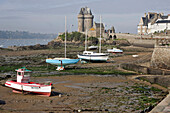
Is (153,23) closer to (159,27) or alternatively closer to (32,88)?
(159,27)

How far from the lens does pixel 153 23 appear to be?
96.3 m

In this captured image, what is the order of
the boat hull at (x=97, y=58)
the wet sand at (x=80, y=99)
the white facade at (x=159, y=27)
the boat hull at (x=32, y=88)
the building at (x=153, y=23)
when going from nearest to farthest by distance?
1. the wet sand at (x=80, y=99)
2. the boat hull at (x=32, y=88)
3. the boat hull at (x=97, y=58)
4. the white facade at (x=159, y=27)
5. the building at (x=153, y=23)

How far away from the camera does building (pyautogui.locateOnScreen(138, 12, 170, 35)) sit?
89.5 m

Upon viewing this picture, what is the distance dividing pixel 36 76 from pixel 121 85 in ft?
27.8

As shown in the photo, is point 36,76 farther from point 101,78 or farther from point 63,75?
point 101,78

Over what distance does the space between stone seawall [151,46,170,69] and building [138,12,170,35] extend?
5906 centimetres

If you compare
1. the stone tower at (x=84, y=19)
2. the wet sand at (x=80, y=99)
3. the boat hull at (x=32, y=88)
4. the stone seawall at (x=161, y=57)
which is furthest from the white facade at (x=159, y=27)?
the boat hull at (x=32, y=88)

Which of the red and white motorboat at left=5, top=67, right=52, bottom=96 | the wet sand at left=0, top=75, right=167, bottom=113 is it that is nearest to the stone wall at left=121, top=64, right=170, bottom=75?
the wet sand at left=0, top=75, right=167, bottom=113

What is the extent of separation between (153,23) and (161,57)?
70.9 metres

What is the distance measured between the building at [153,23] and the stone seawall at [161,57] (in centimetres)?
5906

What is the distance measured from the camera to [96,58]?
3700cm

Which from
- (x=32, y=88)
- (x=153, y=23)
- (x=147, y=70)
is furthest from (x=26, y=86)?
(x=153, y=23)

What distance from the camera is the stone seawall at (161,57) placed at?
90.3 ft

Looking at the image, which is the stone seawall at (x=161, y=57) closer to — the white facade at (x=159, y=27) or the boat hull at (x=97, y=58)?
the boat hull at (x=97, y=58)
